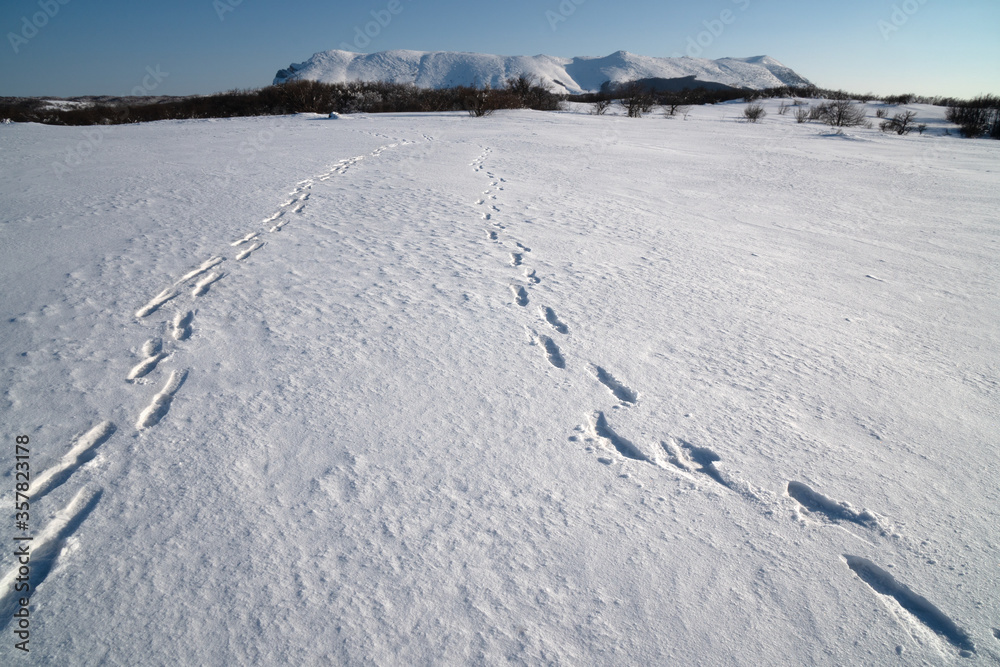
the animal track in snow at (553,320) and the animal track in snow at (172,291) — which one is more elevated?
the animal track in snow at (172,291)

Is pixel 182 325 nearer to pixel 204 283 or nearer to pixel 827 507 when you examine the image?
pixel 204 283

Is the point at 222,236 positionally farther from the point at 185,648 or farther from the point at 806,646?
the point at 806,646

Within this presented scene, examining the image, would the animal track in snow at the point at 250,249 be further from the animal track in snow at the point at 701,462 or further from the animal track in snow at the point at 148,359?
the animal track in snow at the point at 701,462

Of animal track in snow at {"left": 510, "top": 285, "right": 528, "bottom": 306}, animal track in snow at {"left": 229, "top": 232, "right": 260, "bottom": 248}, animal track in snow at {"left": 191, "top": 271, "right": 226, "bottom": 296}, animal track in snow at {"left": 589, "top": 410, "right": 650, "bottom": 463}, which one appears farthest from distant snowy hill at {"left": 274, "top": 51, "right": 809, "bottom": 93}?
animal track in snow at {"left": 589, "top": 410, "right": 650, "bottom": 463}

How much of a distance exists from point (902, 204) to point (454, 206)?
405cm

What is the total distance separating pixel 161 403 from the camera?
174cm

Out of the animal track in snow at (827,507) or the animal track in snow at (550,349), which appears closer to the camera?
the animal track in snow at (827,507)

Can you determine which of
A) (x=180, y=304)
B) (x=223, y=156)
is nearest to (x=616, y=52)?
(x=223, y=156)

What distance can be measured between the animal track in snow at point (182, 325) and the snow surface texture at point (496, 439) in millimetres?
23

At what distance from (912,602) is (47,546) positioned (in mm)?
2015

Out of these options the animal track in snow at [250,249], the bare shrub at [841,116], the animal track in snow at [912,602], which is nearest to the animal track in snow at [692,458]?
the animal track in snow at [912,602]

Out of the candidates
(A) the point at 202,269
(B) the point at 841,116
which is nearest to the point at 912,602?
(A) the point at 202,269

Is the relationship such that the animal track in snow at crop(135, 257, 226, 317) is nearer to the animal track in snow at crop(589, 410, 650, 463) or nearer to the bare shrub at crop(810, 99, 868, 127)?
the animal track in snow at crop(589, 410, 650, 463)

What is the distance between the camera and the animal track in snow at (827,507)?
136 centimetres
